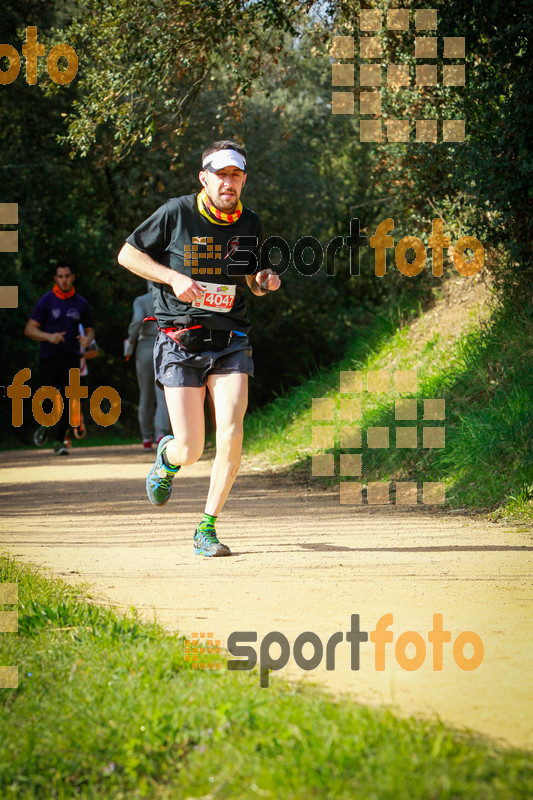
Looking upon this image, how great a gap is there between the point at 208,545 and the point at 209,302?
55.3 inches

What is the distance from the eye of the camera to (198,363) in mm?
5656

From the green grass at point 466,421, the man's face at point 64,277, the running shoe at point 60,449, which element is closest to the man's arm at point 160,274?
the green grass at point 466,421

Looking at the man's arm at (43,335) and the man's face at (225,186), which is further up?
the man's face at (225,186)

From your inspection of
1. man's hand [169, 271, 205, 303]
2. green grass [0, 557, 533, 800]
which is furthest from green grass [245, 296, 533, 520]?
green grass [0, 557, 533, 800]

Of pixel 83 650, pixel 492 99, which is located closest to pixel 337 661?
pixel 83 650

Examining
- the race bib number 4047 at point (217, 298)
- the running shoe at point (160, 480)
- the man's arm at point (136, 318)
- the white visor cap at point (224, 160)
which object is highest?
the white visor cap at point (224, 160)

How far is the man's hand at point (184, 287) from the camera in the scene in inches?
210

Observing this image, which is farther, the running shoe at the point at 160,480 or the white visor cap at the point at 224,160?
the running shoe at the point at 160,480

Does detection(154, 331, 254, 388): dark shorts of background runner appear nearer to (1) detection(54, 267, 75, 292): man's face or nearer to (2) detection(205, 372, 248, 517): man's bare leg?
(2) detection(205, 372, 248, 517): man's bare leg

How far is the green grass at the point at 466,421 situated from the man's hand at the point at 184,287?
3081 millimetres

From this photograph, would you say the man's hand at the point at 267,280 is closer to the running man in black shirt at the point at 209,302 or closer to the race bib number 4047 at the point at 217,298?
the running man in black shirt at the point at 209,302

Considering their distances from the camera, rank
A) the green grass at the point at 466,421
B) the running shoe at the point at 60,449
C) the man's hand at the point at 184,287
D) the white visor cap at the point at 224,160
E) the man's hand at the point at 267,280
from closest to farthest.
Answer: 1. the man's hand at the point at 184,287
2. the white visor cap at the point at 224,160
3. the man's hand at the point at 267,280
4. the green grass at the point at 466,421
5. the running shoe at the point at 60,449

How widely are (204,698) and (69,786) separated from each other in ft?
1.65

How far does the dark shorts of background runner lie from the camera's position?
5.64 metres
